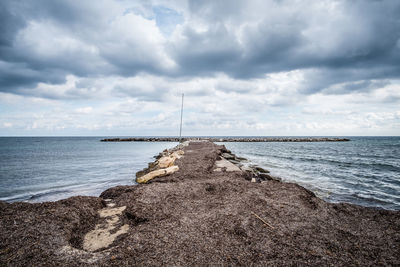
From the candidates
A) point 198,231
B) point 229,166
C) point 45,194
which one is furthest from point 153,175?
point 198,231

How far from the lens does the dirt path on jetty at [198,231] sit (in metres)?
3.07

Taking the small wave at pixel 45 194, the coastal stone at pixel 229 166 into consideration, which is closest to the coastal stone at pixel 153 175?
the coastal stone at pixel 229 166

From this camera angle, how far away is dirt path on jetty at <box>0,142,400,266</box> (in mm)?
3070

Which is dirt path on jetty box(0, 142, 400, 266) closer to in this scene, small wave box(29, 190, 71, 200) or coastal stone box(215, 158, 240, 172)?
small wave box(29, 190, 71, 200)

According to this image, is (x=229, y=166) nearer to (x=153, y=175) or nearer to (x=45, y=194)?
(x=153, y=175)

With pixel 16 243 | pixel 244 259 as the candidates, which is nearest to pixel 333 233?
pixel 244 259

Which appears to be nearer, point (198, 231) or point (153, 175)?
point (198, 231)

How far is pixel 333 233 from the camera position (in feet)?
13.0

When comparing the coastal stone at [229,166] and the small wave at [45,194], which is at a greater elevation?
the coastal stone at [229,166]

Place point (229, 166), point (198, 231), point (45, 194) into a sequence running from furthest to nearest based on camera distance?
point (229, 166), point (45, 194), point (198, 231)

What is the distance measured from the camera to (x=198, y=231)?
3.87 metres

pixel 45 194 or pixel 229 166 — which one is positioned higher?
pixel 229 166

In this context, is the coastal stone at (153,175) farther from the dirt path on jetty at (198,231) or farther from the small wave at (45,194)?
the small wave at (45,194)

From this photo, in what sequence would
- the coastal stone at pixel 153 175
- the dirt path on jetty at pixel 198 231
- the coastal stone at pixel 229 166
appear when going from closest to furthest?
1. the dirt path on jetty at pixel 198 231
2. the coastal stone at pixel 153 175
3. the coastal stone at pixel 229 166
